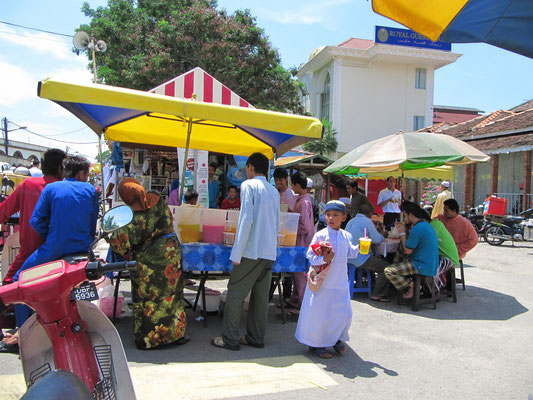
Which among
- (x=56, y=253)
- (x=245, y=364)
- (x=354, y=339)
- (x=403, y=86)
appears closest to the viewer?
(x=56, y=253)

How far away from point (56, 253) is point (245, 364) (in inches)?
76.7

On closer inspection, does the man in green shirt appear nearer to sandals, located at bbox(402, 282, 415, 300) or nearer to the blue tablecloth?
sandals, located at bbox(402, 282, 415, 300)

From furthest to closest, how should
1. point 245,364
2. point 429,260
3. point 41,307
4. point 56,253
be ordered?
1. point 429,260
2. point 245,364
3. point 56,253
4. point 41,307

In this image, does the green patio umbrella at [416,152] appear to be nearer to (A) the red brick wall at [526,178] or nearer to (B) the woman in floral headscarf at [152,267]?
(B) the woman in floral headscarf at [152,267]

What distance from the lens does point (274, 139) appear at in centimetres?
601

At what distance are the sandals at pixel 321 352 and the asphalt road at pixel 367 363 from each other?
3.0 inches

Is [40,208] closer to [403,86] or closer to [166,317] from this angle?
[166,317]

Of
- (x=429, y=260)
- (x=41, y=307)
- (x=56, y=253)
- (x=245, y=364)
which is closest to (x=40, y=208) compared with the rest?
(x=56, y=253)

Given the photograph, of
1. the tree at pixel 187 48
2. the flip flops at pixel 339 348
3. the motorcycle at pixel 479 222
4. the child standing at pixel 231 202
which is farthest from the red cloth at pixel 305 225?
the tree at pixel 187 48

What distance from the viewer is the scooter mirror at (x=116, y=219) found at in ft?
7.07

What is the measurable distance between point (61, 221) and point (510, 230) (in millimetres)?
13718

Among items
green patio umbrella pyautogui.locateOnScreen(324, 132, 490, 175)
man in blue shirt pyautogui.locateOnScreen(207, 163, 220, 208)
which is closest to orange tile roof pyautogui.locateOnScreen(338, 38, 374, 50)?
man in blue shirt pyautogui.locateOnScreen(207, 163, 220, 208)

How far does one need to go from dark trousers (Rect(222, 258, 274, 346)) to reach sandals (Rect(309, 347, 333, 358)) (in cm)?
54

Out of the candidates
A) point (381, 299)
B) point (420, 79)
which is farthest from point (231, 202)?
point (420, 79)
